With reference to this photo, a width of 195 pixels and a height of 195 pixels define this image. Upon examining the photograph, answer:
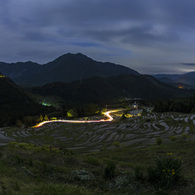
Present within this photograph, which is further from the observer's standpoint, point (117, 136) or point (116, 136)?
point (116, 136)

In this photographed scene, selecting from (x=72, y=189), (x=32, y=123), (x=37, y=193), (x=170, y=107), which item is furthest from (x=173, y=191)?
(x=32, y=123)

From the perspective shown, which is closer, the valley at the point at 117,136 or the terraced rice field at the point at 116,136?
the valley at the point at 117,136

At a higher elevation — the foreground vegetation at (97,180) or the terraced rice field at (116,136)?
the foreground vegetation at (97,180)

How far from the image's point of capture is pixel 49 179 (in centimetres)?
1230

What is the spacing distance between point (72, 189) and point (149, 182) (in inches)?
209

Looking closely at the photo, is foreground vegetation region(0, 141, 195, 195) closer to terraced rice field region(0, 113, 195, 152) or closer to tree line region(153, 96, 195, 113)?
terraced rice field region(0, 113, 195, 152)

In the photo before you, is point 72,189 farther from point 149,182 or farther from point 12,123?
point 12,123

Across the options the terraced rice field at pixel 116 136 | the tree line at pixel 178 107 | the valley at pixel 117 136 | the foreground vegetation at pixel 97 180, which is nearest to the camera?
the foreground vegetation at pixel 97 180

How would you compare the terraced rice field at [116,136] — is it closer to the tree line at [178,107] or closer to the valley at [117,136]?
the valley at [117,136]

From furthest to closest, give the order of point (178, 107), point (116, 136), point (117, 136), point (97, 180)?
point (178, 107) → point (116, 136) → point (117, 136) → point (97, 180)

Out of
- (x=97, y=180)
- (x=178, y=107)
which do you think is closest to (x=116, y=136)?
(x=97, y=180)

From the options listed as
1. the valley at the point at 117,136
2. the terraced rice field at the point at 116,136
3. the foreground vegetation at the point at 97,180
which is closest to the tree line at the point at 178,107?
the valley at the point at 117,136

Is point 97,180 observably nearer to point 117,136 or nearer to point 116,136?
point 117,136

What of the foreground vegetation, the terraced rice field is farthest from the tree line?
the foreground vegetation
